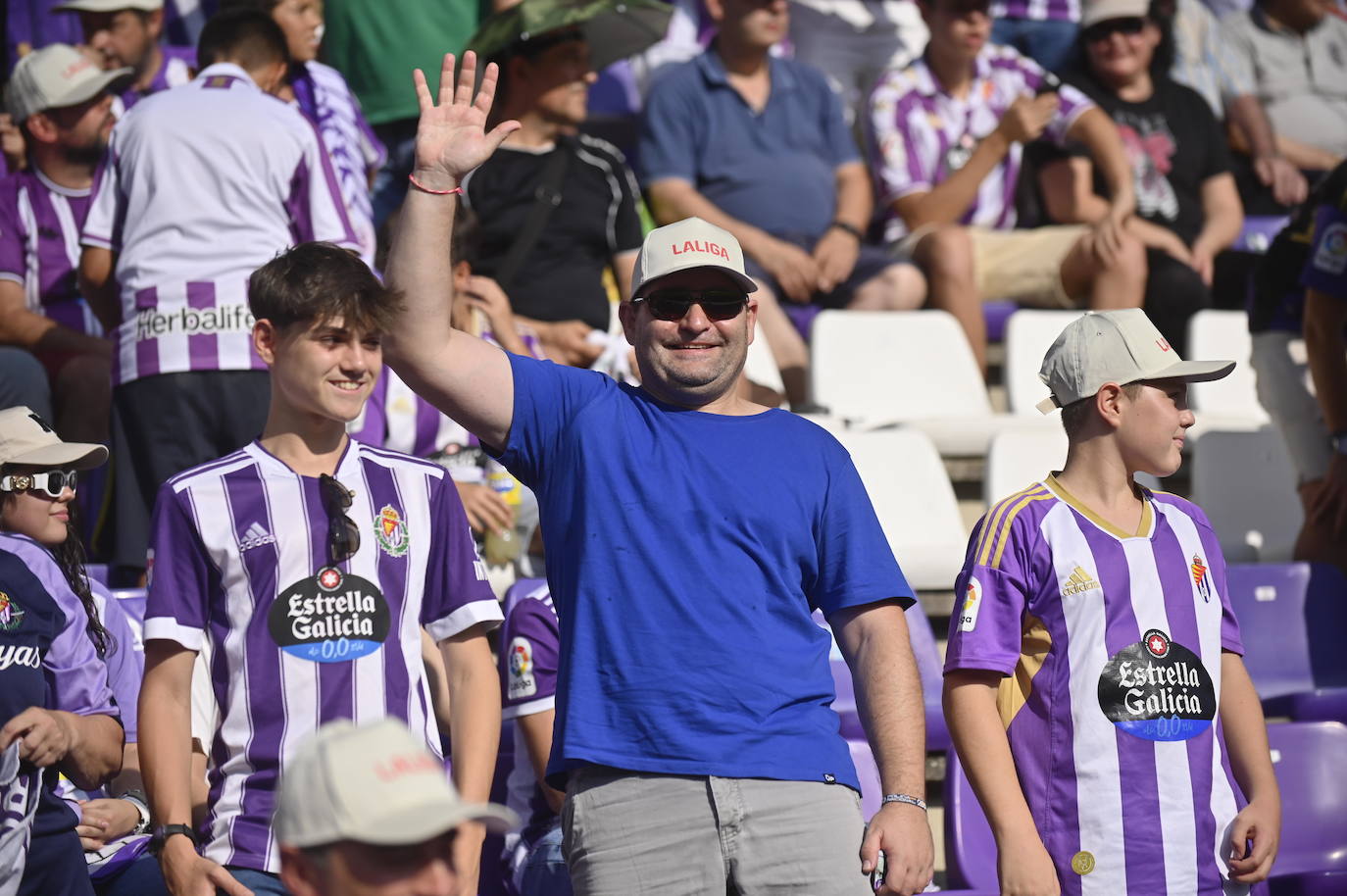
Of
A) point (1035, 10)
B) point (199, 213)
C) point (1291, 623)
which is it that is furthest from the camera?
point (1035, 10)

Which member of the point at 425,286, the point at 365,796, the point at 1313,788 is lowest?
the point at 1313,788

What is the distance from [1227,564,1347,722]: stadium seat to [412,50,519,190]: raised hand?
299 cm

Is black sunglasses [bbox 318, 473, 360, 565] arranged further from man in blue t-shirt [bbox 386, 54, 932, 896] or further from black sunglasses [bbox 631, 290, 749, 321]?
black sunglasses [bbox 631, 290, 749, 321]

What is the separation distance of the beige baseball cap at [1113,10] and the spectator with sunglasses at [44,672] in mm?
5190

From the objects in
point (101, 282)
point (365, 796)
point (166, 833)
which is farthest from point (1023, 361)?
point (365, 796)

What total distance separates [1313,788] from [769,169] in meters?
3.47

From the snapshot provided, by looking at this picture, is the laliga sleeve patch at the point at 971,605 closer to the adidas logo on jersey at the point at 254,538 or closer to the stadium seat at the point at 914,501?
the adidas logo on jersey at the point at 254,538

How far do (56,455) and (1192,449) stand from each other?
3.80 meters

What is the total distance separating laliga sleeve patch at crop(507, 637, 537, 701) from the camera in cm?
350

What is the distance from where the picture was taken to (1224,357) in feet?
20.9

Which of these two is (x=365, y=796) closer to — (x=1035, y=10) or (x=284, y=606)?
(x=284, y=606)

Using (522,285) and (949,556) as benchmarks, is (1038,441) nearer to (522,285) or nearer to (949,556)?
(949,556)

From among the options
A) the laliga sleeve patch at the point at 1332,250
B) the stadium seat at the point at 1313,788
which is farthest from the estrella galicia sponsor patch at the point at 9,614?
the laliga sleeve patch at the point at 1332,250

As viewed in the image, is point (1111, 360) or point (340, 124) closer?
point (1111, 360)
